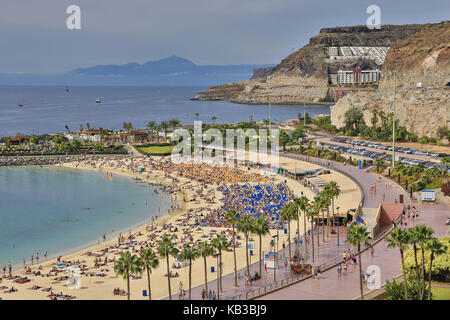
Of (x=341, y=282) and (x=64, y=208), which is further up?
(x=341, y=282)

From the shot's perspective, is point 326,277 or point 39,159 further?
point 39,159

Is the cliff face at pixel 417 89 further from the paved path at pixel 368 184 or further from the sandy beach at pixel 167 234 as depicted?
the sandy beach at pixel 167 234

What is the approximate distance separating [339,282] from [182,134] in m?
80.7

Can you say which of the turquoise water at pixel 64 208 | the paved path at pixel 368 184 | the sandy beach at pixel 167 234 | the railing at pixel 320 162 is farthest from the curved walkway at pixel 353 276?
the turquoise water at pixel 64 208

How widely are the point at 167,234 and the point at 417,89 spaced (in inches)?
2615

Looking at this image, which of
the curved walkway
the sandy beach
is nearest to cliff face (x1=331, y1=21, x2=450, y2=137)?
the sandy beach

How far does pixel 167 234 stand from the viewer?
50219 millimetres

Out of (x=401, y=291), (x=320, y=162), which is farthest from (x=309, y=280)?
(x=320, y=162)

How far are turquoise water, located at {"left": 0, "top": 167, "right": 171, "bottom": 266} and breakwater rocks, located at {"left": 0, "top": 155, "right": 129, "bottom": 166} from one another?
598 cm

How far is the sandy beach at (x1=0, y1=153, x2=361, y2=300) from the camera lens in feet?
120

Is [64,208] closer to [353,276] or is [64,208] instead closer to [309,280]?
[309,280]

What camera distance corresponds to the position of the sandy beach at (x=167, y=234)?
120ft
